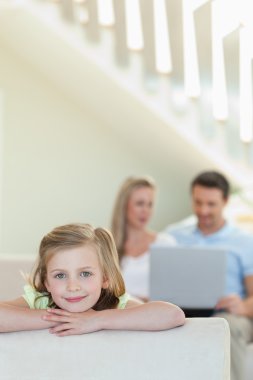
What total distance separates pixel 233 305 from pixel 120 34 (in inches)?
124

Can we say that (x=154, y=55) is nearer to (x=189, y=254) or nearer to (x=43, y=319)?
(x=189, y=254)

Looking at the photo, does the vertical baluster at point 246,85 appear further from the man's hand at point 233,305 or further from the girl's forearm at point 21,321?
the girl's forearm at point 21,321

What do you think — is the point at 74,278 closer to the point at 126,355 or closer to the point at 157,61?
the point at 126,355

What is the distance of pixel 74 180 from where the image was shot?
8.45 metres

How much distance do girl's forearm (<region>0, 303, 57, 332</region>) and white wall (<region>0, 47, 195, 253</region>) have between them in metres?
5.86

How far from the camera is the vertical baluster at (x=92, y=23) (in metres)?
7.09

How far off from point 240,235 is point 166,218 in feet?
11.7

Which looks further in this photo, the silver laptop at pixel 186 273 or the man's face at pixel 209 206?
the man's face at pixel 209 206

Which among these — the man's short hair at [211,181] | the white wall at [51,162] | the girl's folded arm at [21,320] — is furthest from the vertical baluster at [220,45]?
the girl's folded arm at [21,320]

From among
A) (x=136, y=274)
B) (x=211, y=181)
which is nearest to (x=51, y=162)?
(x=211, y=181)

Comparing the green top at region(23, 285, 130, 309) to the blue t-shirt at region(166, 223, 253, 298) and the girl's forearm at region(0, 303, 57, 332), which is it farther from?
the blue t-shirt at region(166, 223, 253, 298)

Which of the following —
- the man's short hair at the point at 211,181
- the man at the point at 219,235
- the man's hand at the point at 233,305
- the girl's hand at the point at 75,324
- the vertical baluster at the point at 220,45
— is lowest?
the girl's hand at the point at 75,324

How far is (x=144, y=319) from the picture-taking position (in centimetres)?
224

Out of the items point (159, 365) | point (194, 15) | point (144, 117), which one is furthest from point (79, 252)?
point (144, 117)
